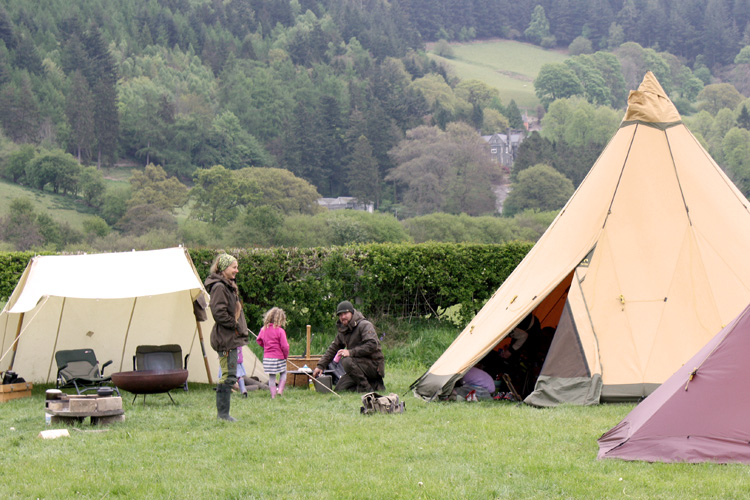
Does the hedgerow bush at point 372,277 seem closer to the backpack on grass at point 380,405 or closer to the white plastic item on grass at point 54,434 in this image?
the backpack on grass at point 380,405

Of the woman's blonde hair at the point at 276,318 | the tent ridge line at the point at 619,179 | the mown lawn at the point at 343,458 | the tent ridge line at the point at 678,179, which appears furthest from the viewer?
the woman's blonde hair at the point at 276,318

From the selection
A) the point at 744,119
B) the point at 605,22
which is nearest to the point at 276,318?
the point at 744,119

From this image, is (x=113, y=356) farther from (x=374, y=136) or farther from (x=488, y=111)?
(x=488, y=111)

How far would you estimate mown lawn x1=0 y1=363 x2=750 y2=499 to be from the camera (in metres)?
5.22

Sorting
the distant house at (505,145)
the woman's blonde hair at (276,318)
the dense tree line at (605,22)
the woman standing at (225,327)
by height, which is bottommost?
the distant house at (505,145)

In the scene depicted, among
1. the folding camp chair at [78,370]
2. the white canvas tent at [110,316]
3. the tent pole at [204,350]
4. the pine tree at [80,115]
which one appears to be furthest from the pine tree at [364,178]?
the folding camp chair at [78,370]

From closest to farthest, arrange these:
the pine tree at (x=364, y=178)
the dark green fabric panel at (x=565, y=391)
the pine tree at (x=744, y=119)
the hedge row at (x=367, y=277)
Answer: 1. the dark green fabric panel at (x=565, y=391)
2. the hedge row at (x=367, y=277)
3. the pine tree at (x=364, y=178)
4. the pine tree at (x=744, y=119)

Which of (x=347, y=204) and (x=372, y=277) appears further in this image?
(x=347, y=204)

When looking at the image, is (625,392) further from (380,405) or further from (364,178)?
(364,178)

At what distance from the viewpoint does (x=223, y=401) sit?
25.8ft

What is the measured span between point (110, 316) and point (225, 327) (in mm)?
4552

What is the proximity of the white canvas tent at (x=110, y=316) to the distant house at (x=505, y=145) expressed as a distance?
11417 centimetres

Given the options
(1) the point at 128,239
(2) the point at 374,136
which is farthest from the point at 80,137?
(2) the point at 374,136

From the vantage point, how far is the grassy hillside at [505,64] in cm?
15362
